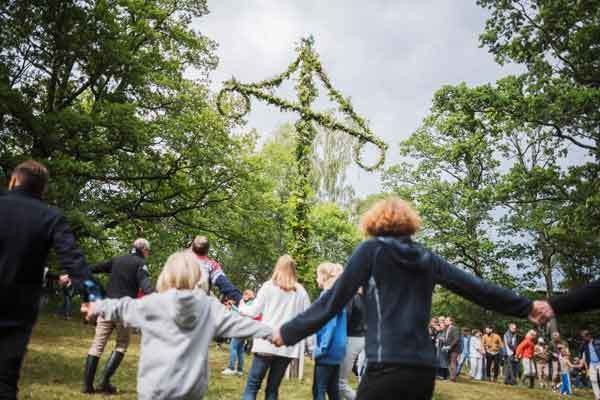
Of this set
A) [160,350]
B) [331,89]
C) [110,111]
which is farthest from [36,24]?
[160,350]

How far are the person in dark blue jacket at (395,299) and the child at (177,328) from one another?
67 cm

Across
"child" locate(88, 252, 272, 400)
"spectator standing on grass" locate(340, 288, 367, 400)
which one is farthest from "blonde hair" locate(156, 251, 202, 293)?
"spectator standing on grass" locate(340, 288, 367, 400)

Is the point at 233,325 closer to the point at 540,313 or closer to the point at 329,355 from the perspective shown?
the point at 540,313

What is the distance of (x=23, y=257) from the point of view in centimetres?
387

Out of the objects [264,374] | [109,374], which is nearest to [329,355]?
[264,374]

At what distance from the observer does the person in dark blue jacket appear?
286 cm

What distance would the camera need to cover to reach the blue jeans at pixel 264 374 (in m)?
5.77

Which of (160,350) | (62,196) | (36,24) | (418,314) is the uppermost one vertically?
(36,24)

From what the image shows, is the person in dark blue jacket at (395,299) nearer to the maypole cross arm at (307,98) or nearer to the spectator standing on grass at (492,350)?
the maypole cross arm at (307,98)

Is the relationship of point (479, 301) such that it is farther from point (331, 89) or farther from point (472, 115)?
point (472, 115)

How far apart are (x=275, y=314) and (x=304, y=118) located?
23.4 feet

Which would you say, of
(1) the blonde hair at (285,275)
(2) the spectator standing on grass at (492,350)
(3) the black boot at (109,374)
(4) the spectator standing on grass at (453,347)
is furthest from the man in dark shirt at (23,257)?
(2) the spectator standing on grass at (492,350)

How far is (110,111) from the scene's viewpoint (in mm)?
16359

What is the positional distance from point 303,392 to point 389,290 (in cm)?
750
